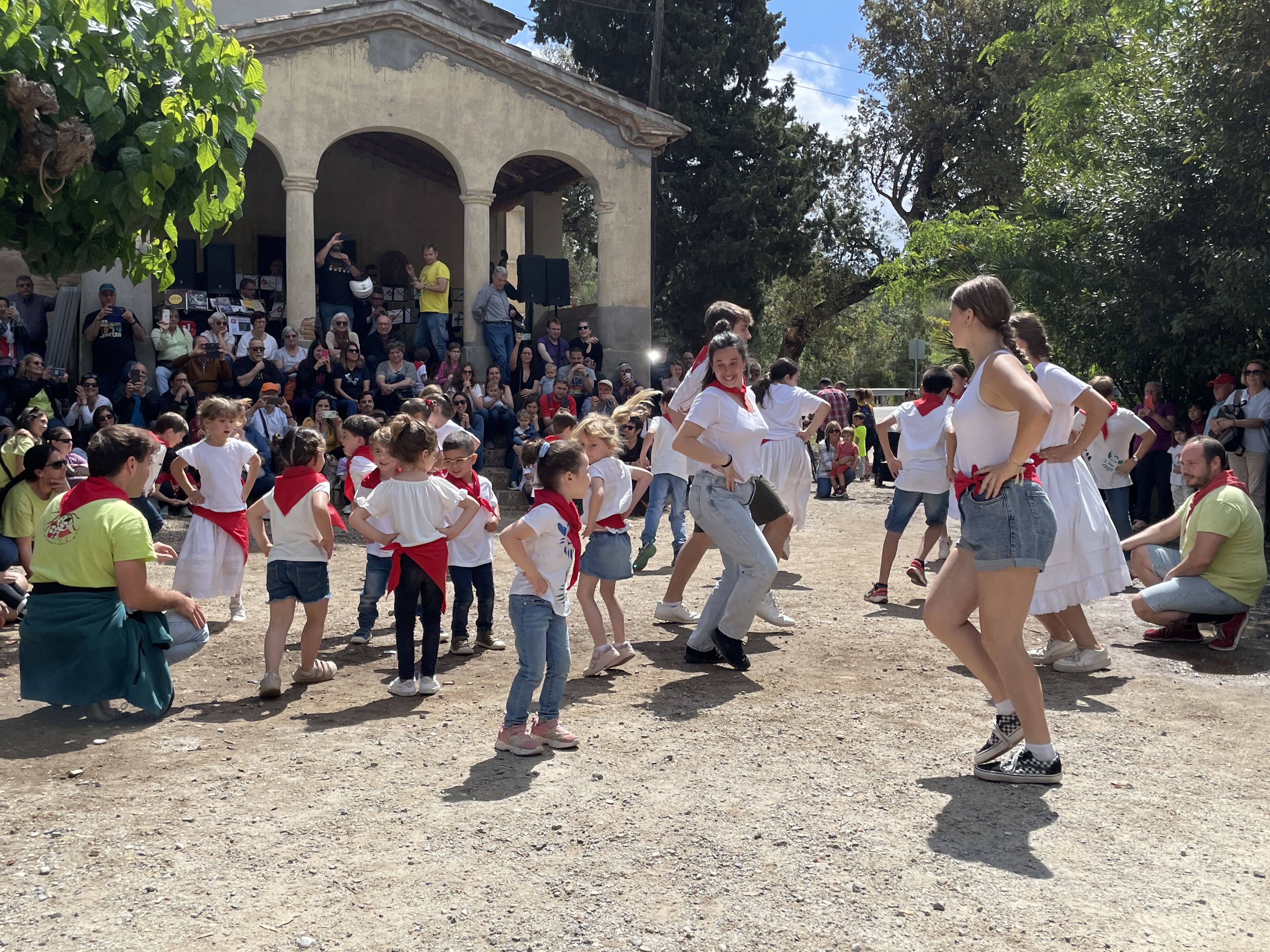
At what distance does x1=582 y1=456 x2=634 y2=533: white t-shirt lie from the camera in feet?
21.1

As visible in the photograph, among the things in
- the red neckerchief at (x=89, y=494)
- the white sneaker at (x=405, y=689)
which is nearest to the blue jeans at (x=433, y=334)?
the white sneaker at (x=405, y=689)

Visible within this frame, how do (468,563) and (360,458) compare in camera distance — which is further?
(360,458)

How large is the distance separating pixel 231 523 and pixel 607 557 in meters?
2.79

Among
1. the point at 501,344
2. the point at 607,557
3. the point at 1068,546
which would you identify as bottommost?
the point at 607,557

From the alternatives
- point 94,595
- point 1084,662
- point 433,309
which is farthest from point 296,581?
point 433,309

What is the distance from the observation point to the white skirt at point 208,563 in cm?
745

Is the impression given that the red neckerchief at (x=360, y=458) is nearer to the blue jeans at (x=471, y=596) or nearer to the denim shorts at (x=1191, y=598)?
the blue jeans at (x=471, y=596)

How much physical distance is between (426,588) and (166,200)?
3.03 metres

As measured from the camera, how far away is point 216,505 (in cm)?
763

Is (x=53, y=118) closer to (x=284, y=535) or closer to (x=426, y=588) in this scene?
(x=284, y=535)

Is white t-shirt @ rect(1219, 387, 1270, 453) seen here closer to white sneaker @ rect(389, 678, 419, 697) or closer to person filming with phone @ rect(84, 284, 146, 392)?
white sneaker @ rect(389, 678, 419, 697)

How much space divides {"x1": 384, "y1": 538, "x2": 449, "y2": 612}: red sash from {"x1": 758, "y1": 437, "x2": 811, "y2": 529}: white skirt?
3.92m

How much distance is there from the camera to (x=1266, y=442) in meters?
11.9

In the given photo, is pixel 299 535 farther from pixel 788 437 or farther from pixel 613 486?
pixel 788 437
